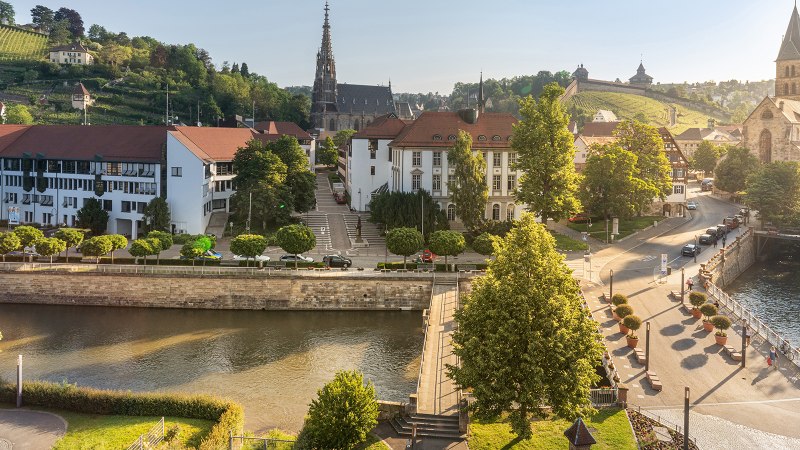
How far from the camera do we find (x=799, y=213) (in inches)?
3002

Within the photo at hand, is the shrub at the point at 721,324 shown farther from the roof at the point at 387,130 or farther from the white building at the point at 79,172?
the white building at the point at 79,172

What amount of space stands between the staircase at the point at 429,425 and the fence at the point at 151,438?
10.1 meters

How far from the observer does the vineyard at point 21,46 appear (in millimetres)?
174788

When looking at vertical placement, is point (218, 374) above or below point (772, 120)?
below

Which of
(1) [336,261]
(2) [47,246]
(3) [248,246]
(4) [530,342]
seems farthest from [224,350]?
(4) [530,342]

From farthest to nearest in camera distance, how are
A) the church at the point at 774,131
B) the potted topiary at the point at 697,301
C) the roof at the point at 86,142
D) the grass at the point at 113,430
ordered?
the church at the point at 774,131, the roof at the point at 86,142, the potted topiary at the point at 697,301, the grass at the point at 113,430

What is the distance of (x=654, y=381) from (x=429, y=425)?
11936 millimetres

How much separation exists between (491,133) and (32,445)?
54602 millimetres

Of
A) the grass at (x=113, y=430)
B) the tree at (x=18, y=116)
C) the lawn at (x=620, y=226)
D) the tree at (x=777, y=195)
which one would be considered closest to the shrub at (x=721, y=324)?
the grass at (x=113, y=430)

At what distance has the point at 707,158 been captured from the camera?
12738cm

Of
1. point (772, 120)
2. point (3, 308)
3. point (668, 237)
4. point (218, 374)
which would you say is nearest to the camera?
point (218, 374)

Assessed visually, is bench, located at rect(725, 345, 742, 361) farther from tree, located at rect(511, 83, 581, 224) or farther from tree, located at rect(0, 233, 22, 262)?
tree, located at rect(0, 233, 22, 262)

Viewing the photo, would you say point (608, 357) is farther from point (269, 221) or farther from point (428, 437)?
point (269, 221)

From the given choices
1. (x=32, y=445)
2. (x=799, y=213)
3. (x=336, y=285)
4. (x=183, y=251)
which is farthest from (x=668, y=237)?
(x=32, y=445)
